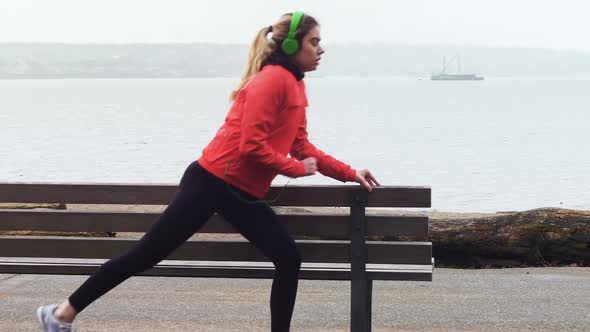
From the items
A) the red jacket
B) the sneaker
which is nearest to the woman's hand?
the red jacket

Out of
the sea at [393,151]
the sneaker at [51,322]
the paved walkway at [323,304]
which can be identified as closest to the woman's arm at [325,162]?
the sneaker at [51,322]

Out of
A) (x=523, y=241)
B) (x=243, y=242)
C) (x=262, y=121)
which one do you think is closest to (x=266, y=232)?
(x=262, y=121)

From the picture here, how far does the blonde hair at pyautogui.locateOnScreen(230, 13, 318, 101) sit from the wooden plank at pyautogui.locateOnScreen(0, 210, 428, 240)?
82 cm

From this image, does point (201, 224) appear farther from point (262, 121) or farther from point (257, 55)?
point (257, 55)

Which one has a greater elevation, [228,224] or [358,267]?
[228,224]

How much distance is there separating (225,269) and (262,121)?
1153mm

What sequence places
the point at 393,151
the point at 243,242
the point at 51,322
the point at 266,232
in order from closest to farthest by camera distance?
the point at 266,232 < the point at 51,322 < the point at 243,242 < the point at 393,151

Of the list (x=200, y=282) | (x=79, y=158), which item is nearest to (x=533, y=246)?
(x=200, y=282)

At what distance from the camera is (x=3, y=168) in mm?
43031

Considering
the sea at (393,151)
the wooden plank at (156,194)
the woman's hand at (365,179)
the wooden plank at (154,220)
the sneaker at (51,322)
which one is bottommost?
the sea at (393,151)

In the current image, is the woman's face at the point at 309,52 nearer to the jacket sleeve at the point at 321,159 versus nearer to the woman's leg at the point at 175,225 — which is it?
the jacket sleeve at the point at 321,159

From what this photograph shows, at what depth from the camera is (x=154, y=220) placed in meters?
5.12

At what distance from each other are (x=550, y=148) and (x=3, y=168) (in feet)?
89.8

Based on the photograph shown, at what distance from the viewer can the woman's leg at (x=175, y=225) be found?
4.54 metres
